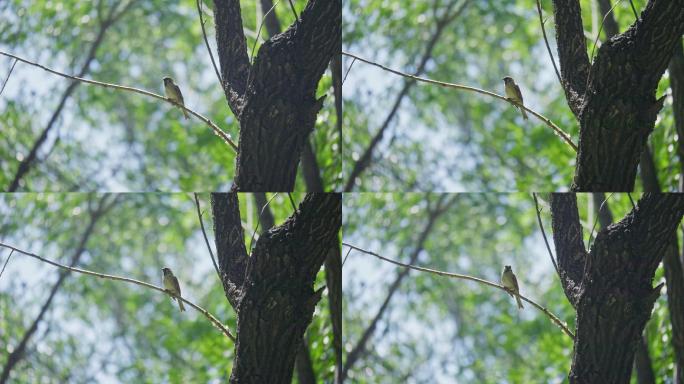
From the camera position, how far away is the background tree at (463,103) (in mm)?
2131

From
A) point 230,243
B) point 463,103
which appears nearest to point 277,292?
point 230,243

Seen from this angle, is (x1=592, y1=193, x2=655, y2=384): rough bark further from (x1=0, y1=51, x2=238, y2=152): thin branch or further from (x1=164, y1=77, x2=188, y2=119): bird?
(x1=164, y1=77, x2=188, y2=119): bird

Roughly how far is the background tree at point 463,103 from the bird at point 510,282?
0.25 m

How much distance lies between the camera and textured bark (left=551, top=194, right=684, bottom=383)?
204 centimetres

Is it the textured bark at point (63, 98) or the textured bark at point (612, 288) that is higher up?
the textured bark at point (63, 98)

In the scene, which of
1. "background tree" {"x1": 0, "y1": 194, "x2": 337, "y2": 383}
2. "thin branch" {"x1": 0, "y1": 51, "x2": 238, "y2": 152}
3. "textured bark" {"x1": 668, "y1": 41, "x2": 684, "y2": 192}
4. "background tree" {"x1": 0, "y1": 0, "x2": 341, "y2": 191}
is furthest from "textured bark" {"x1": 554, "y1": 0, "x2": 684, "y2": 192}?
"thin branch" {"x1": 0, "y1": 51, "x2": 238, "y2": 152}

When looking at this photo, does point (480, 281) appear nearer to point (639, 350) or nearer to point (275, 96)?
point (639, 350)

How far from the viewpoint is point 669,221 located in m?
2.09

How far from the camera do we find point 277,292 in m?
2.00

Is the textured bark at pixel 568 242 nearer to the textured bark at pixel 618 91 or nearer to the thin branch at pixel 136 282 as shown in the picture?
the textured bark at pixel 618 91

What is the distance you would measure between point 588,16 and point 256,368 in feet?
3.96

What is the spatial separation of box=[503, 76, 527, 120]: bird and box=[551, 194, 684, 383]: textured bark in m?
0.28

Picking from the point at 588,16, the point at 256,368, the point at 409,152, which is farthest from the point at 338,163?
the point at 588,16

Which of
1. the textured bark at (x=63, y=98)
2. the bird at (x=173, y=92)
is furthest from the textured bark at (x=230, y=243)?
the textured bark at (x=63, y=98)
